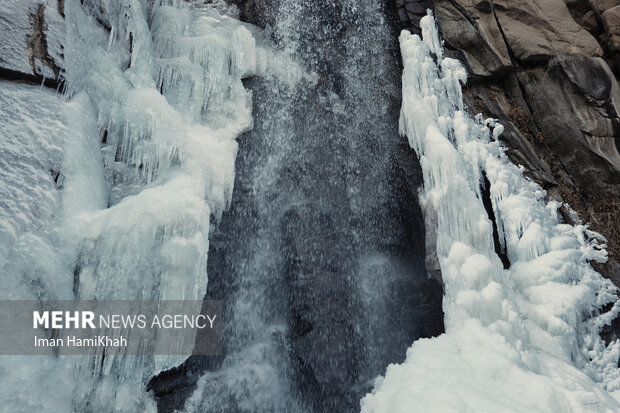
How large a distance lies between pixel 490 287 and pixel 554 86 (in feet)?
13.5

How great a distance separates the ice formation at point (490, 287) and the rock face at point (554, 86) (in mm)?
360

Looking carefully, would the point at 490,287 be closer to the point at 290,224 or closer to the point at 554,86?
the point at 290,224

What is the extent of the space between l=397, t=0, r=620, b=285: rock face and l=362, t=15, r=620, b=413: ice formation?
360mm

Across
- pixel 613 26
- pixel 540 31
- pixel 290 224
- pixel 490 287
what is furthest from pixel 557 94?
pixel 290 224

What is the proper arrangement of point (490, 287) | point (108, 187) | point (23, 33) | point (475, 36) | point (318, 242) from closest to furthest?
point (23, 33)
point (108, 187)
point (490, 287)
point (318, 242)
point (475, 36)

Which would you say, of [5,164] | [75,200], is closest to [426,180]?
[75,200]

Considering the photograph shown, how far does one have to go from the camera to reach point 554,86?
713cm

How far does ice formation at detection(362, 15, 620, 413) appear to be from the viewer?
381cm

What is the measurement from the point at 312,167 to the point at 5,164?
12.8 feet

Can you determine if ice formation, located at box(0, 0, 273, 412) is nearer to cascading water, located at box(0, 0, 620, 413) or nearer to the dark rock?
cascading water, located at box(0, 0, 620, 413)

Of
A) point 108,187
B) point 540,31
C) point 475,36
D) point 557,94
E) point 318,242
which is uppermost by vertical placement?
point 540,31

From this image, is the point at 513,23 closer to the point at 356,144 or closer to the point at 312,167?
the point at 356,144

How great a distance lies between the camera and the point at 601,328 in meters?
5.55

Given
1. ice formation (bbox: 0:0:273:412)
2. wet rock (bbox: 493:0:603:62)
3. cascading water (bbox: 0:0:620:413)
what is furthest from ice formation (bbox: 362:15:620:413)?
ice formation (bbox: 0:0:273:412)
